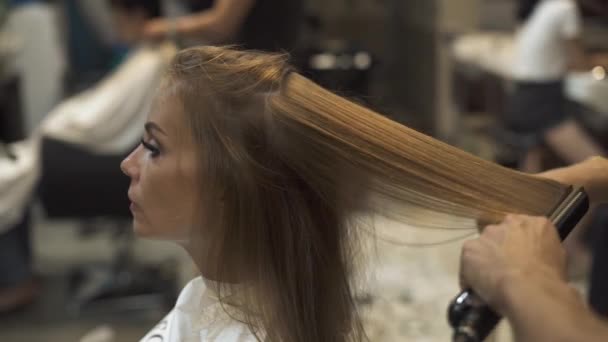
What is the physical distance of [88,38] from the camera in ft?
12.0

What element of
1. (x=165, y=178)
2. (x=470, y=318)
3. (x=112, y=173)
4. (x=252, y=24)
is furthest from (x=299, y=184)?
(x=112, y=173)

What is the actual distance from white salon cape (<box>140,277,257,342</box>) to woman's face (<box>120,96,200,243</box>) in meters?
0.08

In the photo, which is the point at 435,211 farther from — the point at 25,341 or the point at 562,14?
the point at 562,14

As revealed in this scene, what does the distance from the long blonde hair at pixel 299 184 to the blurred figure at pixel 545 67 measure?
1903mm

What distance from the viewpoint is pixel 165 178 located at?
875 mm

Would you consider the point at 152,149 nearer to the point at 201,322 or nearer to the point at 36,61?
the point at 201,322

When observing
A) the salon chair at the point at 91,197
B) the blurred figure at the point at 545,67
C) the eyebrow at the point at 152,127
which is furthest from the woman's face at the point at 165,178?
the blurred figure at the point at 545,67

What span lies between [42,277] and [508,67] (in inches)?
76.4

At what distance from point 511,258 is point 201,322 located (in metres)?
0.39

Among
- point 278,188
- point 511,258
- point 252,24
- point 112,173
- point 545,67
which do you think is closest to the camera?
point 511,258

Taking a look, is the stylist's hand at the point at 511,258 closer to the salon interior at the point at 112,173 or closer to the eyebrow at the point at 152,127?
the eyebrow at the point at 152,127

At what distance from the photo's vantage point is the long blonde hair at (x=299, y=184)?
803mm

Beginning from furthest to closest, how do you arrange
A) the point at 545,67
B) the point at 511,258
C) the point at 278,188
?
the point at 545,67 → the point at 278,188 → the point at 511,258

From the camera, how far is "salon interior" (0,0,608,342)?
7.48 feet
